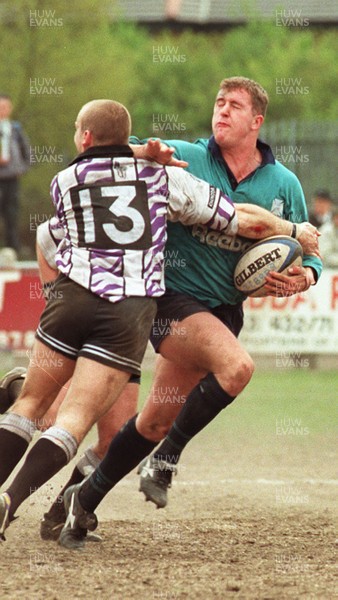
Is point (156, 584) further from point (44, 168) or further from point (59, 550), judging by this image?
point (44, 168)

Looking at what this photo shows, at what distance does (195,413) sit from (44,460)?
102 centimetres

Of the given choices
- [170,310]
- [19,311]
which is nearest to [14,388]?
[170,310]

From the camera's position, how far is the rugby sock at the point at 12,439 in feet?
20.8

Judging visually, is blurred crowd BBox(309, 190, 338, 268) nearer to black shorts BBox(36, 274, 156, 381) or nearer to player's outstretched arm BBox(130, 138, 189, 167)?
player's outstretched arm BBox(130, 138, 189, 167)

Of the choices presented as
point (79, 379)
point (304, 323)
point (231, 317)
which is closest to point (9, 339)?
point (304, 323)

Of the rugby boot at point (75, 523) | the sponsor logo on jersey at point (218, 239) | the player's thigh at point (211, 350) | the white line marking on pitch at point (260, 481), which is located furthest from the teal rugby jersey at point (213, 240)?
the white line marking on pitch at point (260, 481)

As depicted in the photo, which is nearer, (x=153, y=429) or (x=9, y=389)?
(x=153, y=429)

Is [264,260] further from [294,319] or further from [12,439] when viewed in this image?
[294,319]

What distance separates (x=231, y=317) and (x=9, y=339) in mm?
9765

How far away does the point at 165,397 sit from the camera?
7184mm

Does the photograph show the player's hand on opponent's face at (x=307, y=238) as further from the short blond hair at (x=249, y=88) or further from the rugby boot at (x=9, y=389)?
the rugby boot at (x=9, y=389)

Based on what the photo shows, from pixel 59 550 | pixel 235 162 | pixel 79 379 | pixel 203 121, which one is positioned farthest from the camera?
pixel 203 121

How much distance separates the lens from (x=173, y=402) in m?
7.12

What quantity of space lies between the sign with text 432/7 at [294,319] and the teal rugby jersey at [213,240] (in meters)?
9.96
